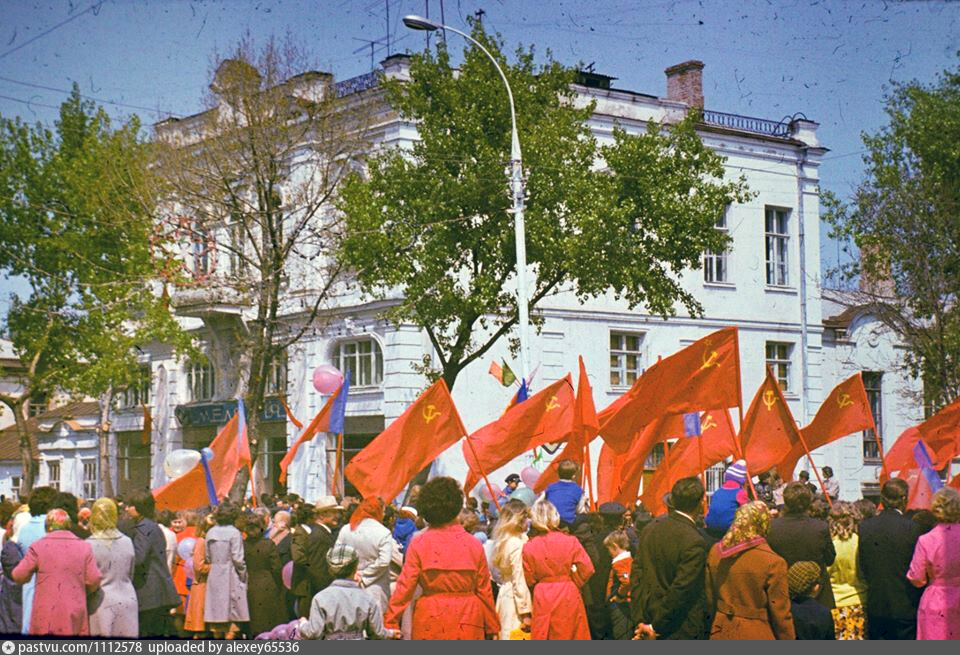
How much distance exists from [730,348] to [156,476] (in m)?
27.4

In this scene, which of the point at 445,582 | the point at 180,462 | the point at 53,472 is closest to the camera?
the point at 445,582

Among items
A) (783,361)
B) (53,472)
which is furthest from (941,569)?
(53,472)

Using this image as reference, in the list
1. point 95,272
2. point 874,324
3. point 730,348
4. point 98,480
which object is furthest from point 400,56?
point 98,480

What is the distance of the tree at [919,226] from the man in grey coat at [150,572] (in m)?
14.2

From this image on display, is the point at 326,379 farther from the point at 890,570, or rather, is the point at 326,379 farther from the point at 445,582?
the point at 445,582

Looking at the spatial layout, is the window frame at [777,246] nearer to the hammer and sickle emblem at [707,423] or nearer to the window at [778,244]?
the window at [778,244]

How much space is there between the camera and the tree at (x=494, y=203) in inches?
990

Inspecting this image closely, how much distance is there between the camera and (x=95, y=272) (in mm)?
30641

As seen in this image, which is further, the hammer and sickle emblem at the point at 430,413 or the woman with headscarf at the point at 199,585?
the hammer and sickle emblem at the point at 430,413

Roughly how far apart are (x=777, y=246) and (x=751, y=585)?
2508 cm

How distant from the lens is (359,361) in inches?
1240

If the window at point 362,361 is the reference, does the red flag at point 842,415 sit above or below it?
below

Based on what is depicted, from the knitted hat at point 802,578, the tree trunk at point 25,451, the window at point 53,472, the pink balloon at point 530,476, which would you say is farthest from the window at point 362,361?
the knitted hat at point 802,578

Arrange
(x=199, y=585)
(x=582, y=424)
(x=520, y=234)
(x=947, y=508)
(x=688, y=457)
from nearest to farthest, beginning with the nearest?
1. (x=947, y=508)
2. (x=199, y=585)
3. (x=582, y=424)
4. (x=688, y=457)
5. (x=520, y=234)
